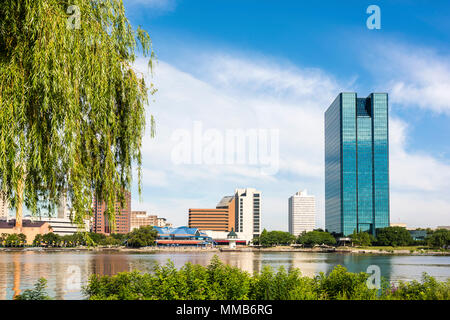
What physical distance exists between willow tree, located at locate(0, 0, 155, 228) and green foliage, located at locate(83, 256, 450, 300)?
3036 mm

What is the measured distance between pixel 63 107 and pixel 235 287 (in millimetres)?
8338

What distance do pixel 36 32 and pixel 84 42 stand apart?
4.89 ft

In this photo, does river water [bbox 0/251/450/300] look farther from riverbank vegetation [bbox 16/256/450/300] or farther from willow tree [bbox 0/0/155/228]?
willow tree [bbox 0/0/155/228]

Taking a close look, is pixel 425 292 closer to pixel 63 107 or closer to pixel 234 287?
pixel 234 287

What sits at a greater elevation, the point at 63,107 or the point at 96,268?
the point at 63,107

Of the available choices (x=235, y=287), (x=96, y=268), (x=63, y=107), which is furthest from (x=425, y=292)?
(x=96, y=268)

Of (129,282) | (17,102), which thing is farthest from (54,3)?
(129,282)

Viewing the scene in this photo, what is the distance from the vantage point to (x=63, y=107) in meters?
12.6

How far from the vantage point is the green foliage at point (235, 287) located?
48.3ft

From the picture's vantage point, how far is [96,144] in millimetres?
14703

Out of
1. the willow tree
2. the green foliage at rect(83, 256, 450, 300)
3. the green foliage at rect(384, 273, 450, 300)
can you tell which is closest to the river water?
the green foliage at rect(83, 256, 450, 300)

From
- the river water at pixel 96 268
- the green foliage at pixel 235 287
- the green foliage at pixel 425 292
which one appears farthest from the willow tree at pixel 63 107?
the green foliage at pixel 425 292

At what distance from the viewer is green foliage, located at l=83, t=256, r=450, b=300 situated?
14.7m
